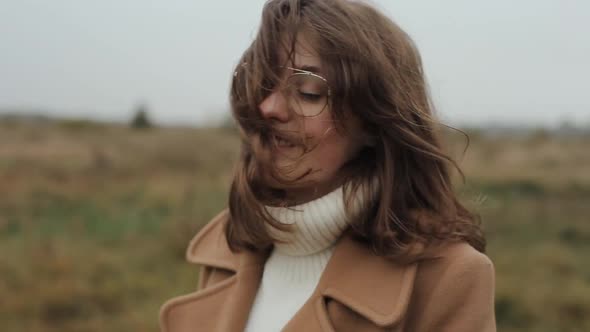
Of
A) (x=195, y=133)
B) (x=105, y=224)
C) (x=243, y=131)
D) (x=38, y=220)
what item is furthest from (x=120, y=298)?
(x=195, y=133)

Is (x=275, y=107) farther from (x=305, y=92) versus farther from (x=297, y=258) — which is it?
(x=297, y=258)

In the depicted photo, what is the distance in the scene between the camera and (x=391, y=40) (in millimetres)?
1515

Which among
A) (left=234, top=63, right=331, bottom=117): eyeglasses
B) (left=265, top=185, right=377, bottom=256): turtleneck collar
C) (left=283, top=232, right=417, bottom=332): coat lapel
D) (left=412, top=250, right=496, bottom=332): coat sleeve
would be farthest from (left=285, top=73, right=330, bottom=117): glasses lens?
(left=412, top=250, right=496, bottom=332): coat sleeve

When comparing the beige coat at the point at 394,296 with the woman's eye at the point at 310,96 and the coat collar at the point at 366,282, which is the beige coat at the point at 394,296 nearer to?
the coat collar at the point at 366,282

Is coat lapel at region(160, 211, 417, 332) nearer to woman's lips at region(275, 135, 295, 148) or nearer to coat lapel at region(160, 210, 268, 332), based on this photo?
coat lapel at region(160, 210, 268, 332)

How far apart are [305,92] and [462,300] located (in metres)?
0.61

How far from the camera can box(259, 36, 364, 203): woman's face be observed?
4.78 feet

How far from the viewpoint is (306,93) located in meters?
1.46

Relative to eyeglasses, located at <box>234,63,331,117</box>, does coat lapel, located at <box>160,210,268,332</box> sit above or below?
below

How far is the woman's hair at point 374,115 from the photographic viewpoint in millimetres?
1445

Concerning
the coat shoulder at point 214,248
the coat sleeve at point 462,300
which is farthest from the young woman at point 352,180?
the coat shoulder at point 214,248

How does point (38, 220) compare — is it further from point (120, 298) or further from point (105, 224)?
point (120, 298)

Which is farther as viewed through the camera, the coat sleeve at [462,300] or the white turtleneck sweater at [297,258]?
the white turtleneck sweater at [297,258]

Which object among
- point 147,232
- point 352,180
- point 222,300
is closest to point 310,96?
point 352,180
